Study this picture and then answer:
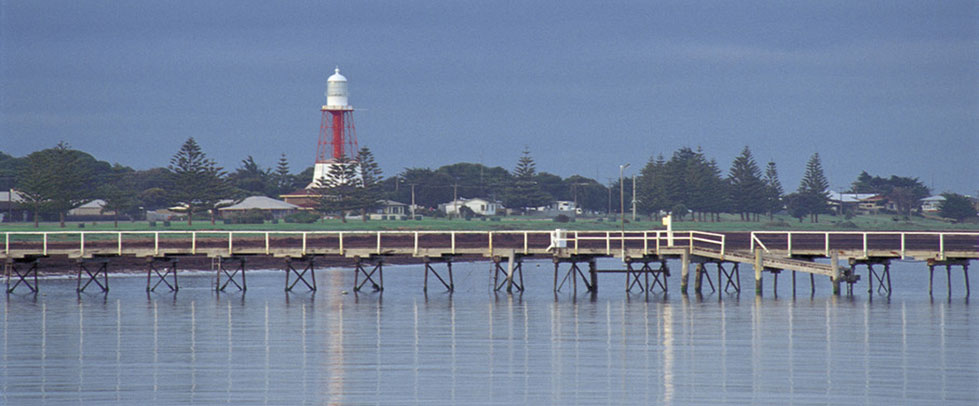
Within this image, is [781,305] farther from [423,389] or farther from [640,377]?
[423,389]

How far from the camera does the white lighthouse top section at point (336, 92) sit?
159 m

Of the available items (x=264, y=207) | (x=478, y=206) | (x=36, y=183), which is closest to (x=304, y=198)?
(x=264, y=207)

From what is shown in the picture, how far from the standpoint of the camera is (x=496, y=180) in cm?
19888

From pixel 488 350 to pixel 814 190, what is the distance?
15439 centimetres

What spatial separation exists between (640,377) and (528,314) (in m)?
16.1

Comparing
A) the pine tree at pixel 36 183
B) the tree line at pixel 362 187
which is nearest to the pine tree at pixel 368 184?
the tree line at pixel 362 187

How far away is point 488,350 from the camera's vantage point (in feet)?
106

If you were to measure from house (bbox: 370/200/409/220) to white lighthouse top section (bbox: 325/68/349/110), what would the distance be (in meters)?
15.0

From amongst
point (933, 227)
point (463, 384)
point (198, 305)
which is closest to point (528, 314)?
point (198, 305)

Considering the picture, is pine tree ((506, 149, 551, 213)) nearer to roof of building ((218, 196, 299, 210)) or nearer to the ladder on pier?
roof of building ((218, 196, 299, 210))

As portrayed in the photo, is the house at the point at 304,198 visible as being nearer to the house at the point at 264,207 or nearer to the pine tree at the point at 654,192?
the house at the point at 264,207

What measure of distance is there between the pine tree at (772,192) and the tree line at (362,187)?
5.8 inches

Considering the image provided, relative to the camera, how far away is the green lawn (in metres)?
116

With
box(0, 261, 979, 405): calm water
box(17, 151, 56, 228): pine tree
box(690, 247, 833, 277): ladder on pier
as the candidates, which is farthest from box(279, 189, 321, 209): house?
box(690, 247, 833, 277): ladder on pier
